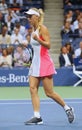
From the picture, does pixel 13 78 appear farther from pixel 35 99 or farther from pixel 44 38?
pixel 44 38

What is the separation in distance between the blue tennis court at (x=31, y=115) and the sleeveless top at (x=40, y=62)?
816 millimetres

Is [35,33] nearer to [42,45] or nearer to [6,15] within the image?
[42,45]

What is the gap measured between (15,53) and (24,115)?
7095 mm

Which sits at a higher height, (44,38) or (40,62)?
(44,38)

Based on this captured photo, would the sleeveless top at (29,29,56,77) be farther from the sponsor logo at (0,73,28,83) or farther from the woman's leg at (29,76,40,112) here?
the sponsor logo at (0,73,28,83)

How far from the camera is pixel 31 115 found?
9.97 meters

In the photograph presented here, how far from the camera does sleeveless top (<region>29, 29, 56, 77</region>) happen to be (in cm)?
876

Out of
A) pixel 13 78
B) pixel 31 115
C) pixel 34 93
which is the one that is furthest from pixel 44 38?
pixel 13 78

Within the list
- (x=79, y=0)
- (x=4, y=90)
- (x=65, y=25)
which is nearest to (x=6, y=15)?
(x=65, y=25)

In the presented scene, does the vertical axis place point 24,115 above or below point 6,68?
above

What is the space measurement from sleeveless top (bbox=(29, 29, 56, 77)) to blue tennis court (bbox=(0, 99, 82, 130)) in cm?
82

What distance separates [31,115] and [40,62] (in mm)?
1491

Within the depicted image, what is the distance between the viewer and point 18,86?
16484 mm

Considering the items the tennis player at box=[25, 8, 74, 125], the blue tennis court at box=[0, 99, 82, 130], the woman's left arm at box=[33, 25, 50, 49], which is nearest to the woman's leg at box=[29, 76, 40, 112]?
the tennis player at box=[25, 8, 74, 125]
